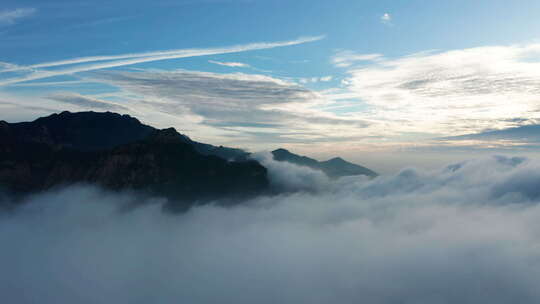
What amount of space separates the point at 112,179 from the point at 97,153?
24426 mm

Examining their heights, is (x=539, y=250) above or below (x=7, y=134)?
below

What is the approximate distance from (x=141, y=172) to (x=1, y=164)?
8660 centimetres

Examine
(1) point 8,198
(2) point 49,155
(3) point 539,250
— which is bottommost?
(3) point 539,250

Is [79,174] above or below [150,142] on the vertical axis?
below

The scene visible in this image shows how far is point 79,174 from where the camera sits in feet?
636

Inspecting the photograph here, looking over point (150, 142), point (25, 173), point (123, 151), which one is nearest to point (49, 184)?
point (25, 173)

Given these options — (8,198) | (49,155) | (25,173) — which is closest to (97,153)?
(49,155)

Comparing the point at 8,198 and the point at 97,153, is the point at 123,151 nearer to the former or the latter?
the point at 97,153

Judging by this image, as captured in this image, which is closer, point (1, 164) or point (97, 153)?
point (1, 164)

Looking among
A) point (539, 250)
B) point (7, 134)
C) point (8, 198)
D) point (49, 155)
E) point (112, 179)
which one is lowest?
point (539, 250)

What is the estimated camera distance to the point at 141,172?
19638cm

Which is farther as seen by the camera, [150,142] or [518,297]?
[150,142]

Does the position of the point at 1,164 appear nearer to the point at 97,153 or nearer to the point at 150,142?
the point at 97,153

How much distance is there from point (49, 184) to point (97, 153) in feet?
122
